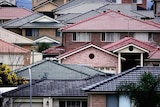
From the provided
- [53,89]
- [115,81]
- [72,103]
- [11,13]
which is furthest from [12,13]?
[115,81]

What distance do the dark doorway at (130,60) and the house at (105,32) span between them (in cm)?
417

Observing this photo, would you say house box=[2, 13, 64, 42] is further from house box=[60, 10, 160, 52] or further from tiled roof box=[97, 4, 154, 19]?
house box=[60, 10, 160, 52]

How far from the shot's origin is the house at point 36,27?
62250 millimetres

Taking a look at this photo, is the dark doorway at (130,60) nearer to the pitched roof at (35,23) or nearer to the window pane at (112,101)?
the pitched roof at (35,23)

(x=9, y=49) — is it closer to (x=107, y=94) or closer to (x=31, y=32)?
(x=31, y=32)

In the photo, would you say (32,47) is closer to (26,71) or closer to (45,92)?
(26,71)

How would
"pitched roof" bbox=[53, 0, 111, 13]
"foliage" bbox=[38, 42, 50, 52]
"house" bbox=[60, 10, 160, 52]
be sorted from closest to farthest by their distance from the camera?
"house" bbox=[60, 10, 160, 52], "foliage" bbox=[38, 42, 50, 52], "pitched roof" bbox=[53, 0, 111, 13]

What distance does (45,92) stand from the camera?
93.7ft

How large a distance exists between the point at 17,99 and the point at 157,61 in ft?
62.3

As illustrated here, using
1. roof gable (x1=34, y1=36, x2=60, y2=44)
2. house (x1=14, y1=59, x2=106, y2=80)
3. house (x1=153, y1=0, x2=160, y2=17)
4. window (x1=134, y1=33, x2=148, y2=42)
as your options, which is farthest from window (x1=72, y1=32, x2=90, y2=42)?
house (x1=153, y1=0, x2=160, y2=17)

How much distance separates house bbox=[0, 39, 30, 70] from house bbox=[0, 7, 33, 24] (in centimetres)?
2347

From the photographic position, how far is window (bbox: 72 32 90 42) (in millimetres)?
51875

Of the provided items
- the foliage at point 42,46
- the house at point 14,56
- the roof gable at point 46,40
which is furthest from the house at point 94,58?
the roof gable at point 46,40

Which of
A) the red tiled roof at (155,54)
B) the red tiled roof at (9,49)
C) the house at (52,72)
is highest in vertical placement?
the red tiled roof at (9,49)
